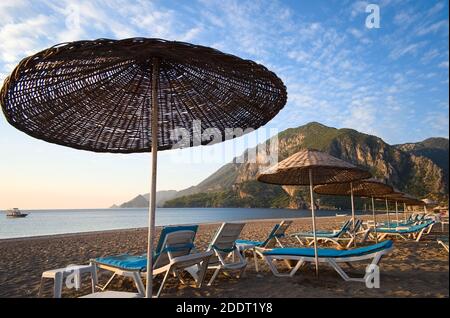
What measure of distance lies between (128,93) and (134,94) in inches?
3.0

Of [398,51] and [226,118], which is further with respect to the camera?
[226,118]

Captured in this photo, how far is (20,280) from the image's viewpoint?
19.4 ft

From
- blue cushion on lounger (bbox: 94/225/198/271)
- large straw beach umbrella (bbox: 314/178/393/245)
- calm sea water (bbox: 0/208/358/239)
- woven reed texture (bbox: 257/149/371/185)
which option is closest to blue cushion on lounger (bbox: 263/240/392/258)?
woven reed texture (bbox: 257/149/371/185)

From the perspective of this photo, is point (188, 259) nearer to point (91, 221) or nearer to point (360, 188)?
point (360, 188)

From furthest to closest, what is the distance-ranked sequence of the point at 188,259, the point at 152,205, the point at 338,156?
the point at 338,156, the point at 188,259, the point at 152,205

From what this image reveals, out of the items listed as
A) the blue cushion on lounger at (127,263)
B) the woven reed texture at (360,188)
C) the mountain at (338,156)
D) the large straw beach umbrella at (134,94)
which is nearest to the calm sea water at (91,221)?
the woven reed texture at (360,188)

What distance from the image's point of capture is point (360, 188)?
38.1 ft

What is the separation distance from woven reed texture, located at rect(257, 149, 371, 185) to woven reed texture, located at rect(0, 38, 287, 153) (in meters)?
1.46

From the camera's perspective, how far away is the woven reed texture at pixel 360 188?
10842mm

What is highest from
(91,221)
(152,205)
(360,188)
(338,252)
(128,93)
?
(128,93)

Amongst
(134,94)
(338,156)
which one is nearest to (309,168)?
(134,94)

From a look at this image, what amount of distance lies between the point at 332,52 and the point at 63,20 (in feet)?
15.2

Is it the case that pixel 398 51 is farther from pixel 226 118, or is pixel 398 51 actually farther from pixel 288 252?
pixel 288 252
